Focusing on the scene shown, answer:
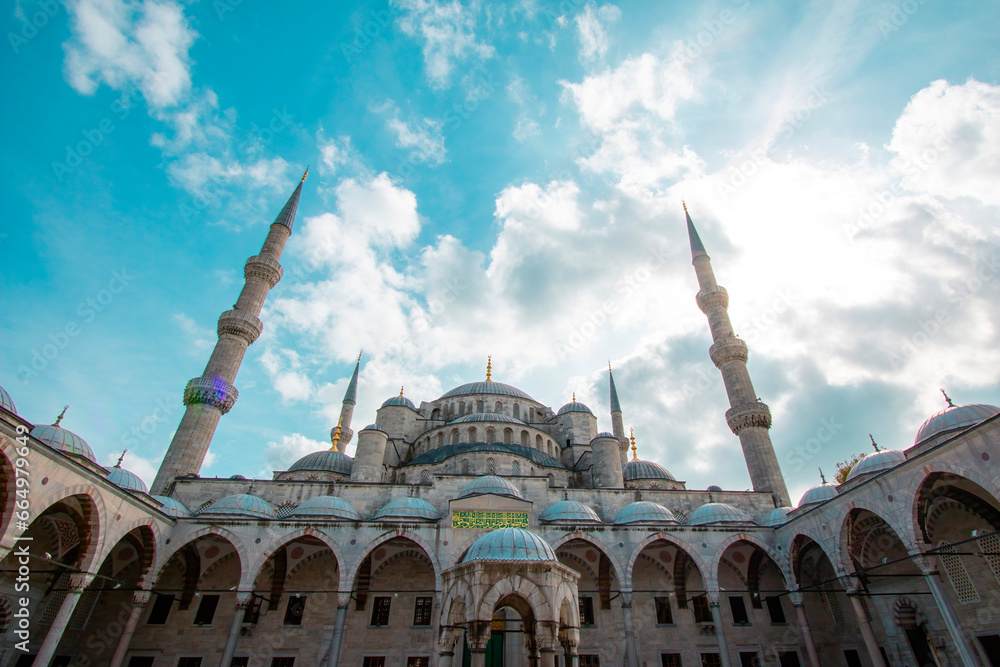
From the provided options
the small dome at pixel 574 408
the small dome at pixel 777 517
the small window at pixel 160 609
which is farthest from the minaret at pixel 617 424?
the small window at pixel 160 609

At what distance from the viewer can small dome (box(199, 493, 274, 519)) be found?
1514cm

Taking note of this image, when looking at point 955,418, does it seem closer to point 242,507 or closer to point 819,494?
point 819,494

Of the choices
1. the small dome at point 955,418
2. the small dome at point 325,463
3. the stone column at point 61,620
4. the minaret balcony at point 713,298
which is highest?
the minaret balcony at point 713,298

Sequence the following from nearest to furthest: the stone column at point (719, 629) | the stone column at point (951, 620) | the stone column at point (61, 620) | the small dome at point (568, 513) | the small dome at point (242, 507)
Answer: the stone column at point (951, 620) → the stone column at point (61, 620) → the stone column at point (719, 629) → the small dome at point (242, 507) → the small dome at point (568, 513)

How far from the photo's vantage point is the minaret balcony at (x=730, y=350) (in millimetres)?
23047

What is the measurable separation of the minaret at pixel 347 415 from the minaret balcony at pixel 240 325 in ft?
26.9

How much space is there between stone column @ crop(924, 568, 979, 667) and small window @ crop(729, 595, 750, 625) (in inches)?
290

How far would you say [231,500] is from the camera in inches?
A: 612

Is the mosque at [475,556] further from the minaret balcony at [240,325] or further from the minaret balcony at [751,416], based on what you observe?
the minaret balcony at [240,325]

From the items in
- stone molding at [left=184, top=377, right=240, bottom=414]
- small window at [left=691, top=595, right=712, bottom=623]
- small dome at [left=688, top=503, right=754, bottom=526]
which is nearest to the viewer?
small dome at [left=688, top=503, right=754, bottom=526]

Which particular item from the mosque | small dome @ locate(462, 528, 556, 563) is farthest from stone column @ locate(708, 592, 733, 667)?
small dome @ locate(462, 528, 556, 563)

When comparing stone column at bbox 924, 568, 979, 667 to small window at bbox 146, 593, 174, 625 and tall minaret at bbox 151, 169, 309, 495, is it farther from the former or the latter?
tall minaret at bbox 151, 169, 309, 495

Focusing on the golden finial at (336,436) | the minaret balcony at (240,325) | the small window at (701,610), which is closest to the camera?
the small window at (701,610)

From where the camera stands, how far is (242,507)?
604 inches
